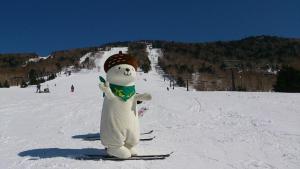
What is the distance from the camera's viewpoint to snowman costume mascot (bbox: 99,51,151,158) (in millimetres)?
8734

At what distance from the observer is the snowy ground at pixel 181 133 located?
345 inches

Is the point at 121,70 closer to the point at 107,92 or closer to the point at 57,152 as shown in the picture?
the point at 107,92

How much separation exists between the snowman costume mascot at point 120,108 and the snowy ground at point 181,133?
0.45 m

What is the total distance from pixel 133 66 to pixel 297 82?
120ft

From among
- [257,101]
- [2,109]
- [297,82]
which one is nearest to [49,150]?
[2,109]

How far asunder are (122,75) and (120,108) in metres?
0.67

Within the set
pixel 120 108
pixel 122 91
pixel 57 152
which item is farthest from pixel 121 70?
pixel 57 152

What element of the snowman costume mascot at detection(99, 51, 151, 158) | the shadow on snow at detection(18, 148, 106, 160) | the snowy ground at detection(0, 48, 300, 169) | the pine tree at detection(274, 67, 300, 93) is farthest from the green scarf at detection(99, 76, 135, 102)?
the pine tree at detection(274, 67, 300, 93)

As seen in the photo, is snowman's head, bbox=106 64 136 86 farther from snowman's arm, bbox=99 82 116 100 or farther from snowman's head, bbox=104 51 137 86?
snowman's arm, bbox=99 82 116 100

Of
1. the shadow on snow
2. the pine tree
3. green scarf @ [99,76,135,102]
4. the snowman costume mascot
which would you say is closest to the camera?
the snowman costume mascot

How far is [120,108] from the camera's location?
875cm

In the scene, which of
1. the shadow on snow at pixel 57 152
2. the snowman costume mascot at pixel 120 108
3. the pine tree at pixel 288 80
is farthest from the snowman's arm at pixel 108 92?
the pine tree at pixel 288 80

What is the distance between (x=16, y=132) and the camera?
43.3 ft

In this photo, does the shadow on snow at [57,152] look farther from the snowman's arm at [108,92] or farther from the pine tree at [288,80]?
the pine tree at [288,80]
